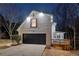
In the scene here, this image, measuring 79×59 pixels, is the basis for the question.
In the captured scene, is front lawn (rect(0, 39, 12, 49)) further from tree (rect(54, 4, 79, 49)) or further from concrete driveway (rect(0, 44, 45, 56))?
tree (rect(54, 4, 79, 49))

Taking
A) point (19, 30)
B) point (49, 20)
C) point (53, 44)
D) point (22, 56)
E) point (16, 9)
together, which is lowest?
point (22, 56)

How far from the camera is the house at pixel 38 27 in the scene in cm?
277

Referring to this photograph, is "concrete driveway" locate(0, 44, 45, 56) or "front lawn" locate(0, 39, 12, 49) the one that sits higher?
"front lawn" locate(0, 39, 12, 49)

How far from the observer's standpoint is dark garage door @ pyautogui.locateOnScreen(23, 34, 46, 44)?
2814 millimetres

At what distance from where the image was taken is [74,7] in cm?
277

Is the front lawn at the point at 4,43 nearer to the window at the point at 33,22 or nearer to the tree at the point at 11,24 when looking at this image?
the tree at the point at 11,24

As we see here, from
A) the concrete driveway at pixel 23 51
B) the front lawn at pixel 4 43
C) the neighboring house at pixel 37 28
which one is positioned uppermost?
the neighboring house at pixel 37 28

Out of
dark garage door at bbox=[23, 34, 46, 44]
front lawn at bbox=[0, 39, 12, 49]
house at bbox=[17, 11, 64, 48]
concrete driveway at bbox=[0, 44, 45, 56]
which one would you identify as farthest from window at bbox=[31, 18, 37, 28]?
front lawn at bbox=[0, 39, 12, 49]

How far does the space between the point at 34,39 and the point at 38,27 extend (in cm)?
24

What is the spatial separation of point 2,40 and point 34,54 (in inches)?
25.6

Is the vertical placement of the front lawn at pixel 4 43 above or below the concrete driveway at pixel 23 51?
above

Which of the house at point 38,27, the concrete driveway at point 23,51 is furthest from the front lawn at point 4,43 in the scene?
the house at point 38,27

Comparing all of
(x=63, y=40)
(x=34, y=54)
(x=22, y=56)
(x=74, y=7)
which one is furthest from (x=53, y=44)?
(x=74, y=7)

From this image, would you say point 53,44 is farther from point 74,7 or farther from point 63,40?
point 74,7
